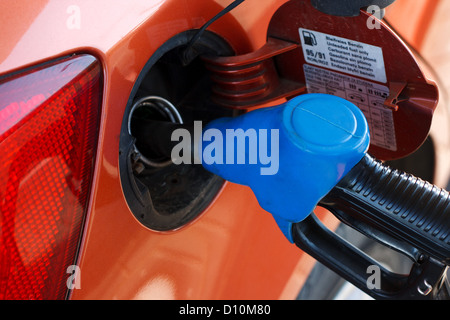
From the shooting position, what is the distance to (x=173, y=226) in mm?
873

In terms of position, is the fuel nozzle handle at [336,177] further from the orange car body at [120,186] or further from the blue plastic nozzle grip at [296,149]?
the orange car body at [120,186]

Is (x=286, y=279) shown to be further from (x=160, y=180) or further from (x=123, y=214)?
(x=123, y=214)

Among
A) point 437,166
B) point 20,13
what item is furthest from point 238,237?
point 437,166

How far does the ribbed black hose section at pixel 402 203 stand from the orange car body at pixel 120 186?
28 cm

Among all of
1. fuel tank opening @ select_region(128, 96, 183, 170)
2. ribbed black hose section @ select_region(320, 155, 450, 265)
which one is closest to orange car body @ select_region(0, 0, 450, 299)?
fuel tank opening @ select_region(128, 96, 183, 170)

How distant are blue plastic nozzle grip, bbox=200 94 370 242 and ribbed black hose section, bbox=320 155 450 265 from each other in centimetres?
3

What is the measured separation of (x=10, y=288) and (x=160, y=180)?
13.2 inches

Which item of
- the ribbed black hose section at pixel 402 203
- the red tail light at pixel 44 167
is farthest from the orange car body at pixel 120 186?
the ribbed black hose section at pixel 402 203

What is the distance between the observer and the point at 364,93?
2.81 feet

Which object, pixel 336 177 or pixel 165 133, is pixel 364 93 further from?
pixel 165 133

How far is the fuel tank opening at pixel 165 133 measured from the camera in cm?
81

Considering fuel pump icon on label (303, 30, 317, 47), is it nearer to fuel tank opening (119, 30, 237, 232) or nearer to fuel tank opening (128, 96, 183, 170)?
fuel tank opening (119, 30, 237, 232)

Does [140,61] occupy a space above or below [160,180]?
above

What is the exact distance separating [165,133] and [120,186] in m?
0.13
